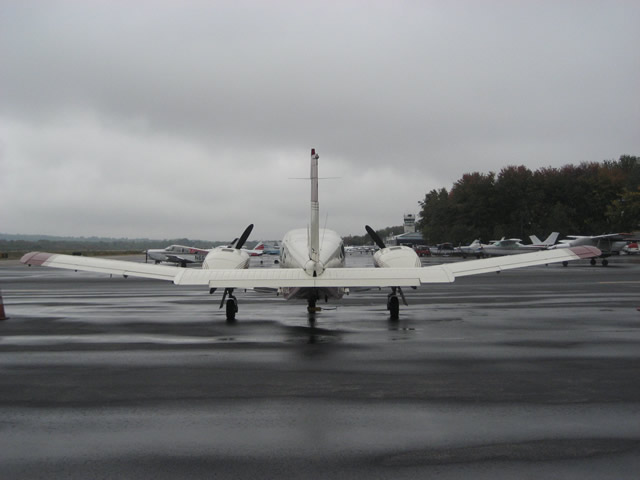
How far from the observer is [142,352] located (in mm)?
11281

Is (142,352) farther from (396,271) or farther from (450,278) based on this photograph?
(450,278)

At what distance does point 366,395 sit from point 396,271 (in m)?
6.24

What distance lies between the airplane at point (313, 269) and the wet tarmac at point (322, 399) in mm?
1152

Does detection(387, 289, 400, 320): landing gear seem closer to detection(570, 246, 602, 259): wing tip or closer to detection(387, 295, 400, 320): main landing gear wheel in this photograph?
detection(387, 295, 400, 320): main landing gear wheel

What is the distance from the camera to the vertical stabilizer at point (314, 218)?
45.6 feet

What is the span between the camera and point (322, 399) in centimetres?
765

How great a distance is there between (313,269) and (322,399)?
6.08 meters

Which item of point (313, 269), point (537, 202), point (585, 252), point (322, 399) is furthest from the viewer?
point (537, 202)

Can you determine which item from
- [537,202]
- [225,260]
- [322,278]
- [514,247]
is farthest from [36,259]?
[537,202]

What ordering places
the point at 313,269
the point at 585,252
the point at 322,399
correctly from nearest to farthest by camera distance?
the point at 322,399, the point at 313,269, the point at 585,252

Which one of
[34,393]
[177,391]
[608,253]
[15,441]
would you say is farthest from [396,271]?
[608,253]

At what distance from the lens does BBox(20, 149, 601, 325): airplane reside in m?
13.3

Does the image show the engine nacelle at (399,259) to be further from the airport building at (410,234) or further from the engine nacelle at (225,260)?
the airport building at (410,234)

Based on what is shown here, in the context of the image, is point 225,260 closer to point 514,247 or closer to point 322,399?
point 322,399
